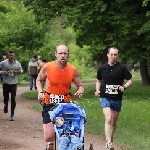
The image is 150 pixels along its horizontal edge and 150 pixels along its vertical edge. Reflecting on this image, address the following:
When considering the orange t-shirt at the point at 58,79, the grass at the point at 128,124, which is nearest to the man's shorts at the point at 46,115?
the orange t-shirt at the point at 58,79

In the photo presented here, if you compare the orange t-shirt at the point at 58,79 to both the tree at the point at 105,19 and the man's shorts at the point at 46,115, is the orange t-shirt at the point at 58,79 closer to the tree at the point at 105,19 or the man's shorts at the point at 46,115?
the man's shorts at the point at 46,115

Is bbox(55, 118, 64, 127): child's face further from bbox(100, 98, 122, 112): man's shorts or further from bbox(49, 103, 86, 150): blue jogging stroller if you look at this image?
bbox(100, 98, 122, 112): man's shorts

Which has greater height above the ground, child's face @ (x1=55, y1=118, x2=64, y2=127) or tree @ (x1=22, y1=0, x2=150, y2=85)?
tree @ (x1=22, y1=0, x2=150, y2=85)

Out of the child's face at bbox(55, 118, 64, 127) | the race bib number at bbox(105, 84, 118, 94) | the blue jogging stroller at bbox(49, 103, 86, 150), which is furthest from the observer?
the race bib number at bbox(105, 84, 118, 94)

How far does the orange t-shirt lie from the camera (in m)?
8.84

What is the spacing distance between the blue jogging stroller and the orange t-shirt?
51 cm

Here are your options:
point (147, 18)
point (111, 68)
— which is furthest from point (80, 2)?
point (111, 68)

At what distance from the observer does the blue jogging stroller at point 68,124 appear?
8000mm

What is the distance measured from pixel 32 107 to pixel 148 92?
8.68 m

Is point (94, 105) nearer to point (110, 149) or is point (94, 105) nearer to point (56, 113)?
point (110, 149)

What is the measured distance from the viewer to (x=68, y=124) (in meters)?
8.27

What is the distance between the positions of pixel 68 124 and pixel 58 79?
2.97 ft

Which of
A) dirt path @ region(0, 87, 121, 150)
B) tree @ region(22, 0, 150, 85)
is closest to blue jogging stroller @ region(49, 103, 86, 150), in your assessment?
dirt path @ region(0, 87, 121, 150)

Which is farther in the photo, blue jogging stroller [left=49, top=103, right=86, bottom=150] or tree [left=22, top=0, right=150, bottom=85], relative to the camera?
tree [left=22, top=0, right=150, bottom=85]
